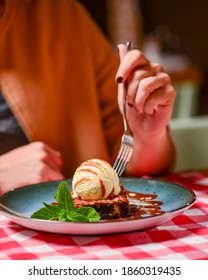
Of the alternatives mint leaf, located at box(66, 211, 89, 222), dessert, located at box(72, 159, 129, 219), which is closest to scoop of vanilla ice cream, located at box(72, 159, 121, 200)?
dessert, located at box(72, 159, 129, 219)

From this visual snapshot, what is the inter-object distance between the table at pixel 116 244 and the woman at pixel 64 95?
1.28ft

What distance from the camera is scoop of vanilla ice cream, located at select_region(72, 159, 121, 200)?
3.04ft

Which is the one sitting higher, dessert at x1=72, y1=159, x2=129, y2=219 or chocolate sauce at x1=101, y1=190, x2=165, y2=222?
dessert at x1=72, y1=159, x2=129, y2=219

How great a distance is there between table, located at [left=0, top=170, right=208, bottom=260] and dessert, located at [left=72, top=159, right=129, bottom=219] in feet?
0.22

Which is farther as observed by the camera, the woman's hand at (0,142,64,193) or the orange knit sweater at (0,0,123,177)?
the orange knit sweater at (0,0,123,177)

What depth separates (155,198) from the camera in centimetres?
101

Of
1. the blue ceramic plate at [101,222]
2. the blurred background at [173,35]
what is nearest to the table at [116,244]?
the blue ceramic plate at [101,222]

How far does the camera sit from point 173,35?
15.4 feet

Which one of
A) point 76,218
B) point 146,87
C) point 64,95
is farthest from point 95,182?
point 64,95

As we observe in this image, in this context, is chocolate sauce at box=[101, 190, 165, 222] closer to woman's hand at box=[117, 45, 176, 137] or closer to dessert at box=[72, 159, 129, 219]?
dessert at box=[72, 159, 129, 219]

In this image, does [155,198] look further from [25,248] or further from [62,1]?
[62,1]

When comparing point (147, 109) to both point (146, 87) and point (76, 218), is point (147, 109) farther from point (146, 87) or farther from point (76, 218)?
point (76, 218)

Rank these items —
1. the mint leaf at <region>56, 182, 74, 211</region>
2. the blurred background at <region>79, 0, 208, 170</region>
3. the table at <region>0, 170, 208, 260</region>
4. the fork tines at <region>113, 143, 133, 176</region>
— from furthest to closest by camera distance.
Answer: the blurred background at <region>79, 0, 208, 170</region>, the fork tines at <region>113, 143, 133, 176</region>, the mint leaf at <region>56, 182, 74, 211</region>, the table at <region>0, 170, 208, 260</region>

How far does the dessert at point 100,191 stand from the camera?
0.89m
